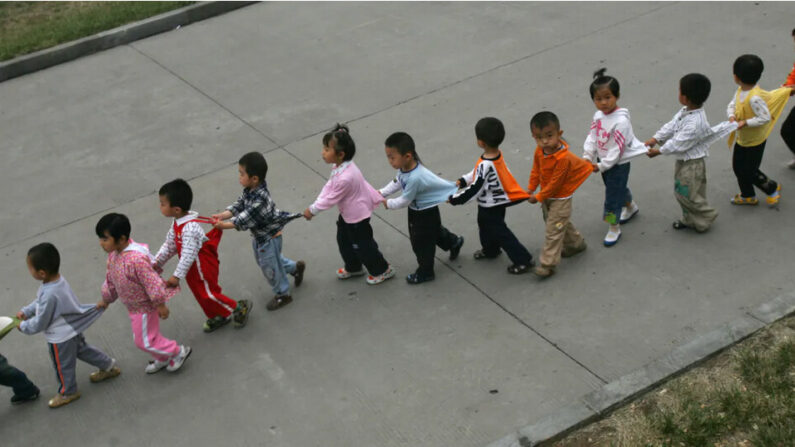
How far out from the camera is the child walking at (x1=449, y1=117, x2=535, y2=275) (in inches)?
218

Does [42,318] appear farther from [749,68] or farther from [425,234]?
[749,68]

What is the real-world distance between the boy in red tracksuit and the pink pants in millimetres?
275

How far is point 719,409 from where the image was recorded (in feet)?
15.0

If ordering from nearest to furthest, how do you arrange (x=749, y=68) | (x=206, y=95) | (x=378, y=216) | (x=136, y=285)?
(x=136, y=285) < (x=749, y=68) < (x=378, y=216) < (x=206, y=95)

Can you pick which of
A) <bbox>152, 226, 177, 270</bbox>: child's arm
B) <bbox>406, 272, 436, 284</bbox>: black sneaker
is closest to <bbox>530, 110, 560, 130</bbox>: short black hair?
<bbox>406, 272, 436, 284</bbox>: black sneaker

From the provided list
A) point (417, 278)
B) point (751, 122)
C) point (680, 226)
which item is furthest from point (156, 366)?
point (751, 122)

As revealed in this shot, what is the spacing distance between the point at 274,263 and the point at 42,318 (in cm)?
157

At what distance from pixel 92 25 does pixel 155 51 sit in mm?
1221

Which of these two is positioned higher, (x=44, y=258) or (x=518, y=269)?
(x=44, y=258)

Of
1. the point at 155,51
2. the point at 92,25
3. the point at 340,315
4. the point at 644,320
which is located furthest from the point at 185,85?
the point at 644,320

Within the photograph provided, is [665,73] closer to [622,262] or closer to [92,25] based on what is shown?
[622,262]

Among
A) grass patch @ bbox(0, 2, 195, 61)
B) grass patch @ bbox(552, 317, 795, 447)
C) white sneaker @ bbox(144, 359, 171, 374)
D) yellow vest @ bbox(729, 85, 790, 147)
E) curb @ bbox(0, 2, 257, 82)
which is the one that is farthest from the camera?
grass patch @ bbox(0, 2, 195, 61)

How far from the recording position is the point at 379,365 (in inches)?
210

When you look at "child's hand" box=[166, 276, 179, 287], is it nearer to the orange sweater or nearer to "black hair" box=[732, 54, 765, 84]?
the orange sweater
